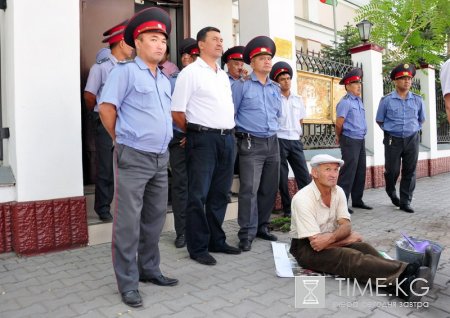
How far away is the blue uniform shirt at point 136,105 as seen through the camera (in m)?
2.84

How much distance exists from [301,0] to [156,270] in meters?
19.8

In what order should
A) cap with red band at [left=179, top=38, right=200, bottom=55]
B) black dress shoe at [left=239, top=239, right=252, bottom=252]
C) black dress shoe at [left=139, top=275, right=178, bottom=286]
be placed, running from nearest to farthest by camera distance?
black dress shoe at [left=139, top=275, right=178, bottom=286]
black dress shoe at [left=239, top=239, right=252, bottom=252]
cap with red band at [left=179, top=38, right=200, bottom=55]

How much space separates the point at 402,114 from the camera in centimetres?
597

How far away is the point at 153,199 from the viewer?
3.06 meters

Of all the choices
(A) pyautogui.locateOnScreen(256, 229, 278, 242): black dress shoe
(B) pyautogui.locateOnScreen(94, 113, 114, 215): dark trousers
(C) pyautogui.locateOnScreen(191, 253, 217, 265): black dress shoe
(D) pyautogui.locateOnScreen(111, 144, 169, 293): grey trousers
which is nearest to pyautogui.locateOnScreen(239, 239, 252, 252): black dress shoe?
(A) pyautogui.locateOnScreen(256, 229, 278, 242): black dress shoe

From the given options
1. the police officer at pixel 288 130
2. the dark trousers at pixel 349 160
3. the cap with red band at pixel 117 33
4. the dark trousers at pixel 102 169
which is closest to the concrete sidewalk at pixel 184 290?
the dark trousers at pixel 102 169

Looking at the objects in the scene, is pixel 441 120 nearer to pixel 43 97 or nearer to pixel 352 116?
pixel 352 116

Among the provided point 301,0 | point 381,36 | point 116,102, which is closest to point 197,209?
point 116,102

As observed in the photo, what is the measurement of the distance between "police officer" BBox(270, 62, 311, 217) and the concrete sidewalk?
4.32ft

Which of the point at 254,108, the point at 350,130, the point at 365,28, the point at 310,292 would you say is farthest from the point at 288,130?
the point at 365,28

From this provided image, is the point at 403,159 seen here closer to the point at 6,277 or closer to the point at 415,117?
the point at 415,117

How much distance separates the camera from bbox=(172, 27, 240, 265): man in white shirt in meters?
3.63

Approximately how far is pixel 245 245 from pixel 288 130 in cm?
192

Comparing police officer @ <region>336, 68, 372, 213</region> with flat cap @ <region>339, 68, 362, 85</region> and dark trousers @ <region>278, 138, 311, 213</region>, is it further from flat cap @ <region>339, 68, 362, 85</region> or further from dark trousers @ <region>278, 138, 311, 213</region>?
dark trousers @ <region>278, 138, 311, 213</region>
